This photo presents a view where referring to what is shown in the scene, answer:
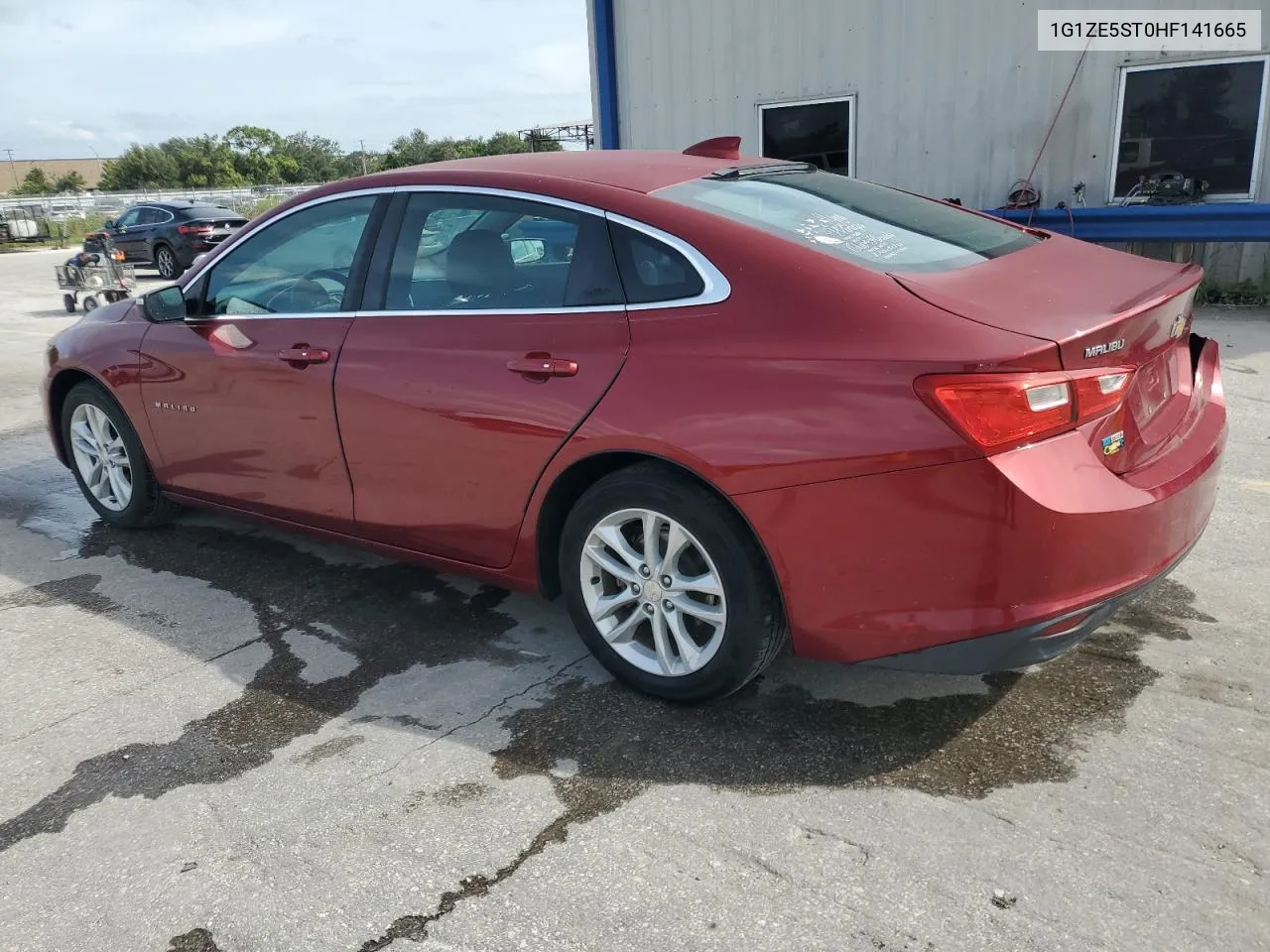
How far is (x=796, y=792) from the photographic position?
2623 mm

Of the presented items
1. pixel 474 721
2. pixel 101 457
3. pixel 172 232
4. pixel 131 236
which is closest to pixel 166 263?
pixel 172 232

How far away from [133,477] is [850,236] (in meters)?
3.49

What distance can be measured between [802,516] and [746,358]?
0.44 meters

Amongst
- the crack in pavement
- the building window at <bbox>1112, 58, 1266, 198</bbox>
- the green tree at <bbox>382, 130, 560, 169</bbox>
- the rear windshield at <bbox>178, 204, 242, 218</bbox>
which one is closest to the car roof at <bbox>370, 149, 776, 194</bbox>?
the crack in pavement

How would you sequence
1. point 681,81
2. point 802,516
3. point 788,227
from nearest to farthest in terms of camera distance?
point 802,516 → point 788,227 → point 681,81

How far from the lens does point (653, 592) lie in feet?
9.76

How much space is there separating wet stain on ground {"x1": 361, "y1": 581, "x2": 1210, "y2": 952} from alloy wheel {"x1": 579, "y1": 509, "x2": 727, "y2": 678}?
178 millimetres

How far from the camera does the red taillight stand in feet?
7.73

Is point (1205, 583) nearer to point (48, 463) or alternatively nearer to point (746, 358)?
point (746, 358)

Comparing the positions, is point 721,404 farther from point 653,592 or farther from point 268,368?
point 268,368

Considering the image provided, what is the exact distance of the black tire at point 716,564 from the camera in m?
2.75

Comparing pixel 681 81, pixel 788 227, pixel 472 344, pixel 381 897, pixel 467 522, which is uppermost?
pixel 681 81

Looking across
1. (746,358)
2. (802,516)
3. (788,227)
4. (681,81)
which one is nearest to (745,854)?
(802,516)

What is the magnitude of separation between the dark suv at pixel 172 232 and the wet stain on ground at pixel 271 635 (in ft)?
53.5
